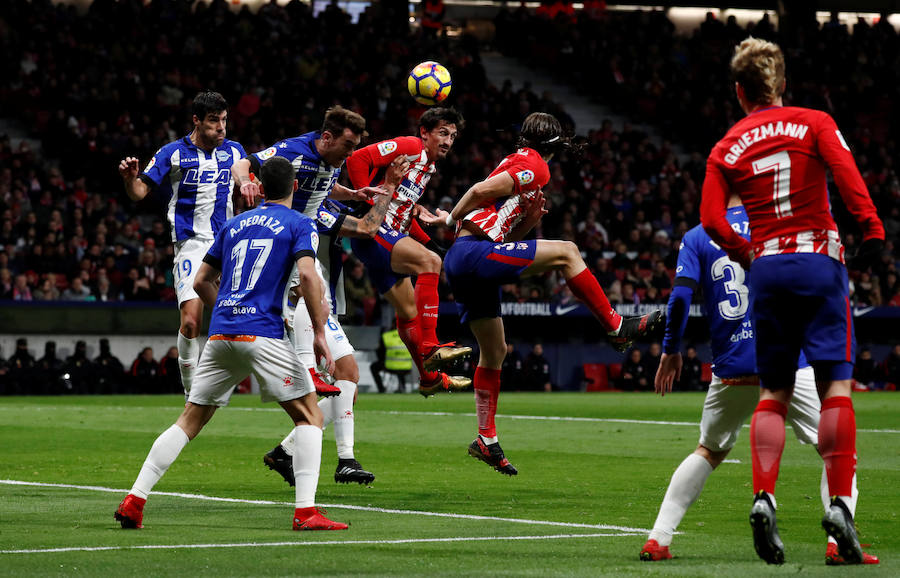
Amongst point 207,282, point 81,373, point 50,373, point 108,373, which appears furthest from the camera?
point 108,373

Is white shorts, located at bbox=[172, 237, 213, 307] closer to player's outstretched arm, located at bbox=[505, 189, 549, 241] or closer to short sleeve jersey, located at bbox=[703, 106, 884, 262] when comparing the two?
player's outstretched arm, located at bbox=[505, 189, 549, 241]

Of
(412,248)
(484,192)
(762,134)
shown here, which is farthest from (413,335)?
(762,134)

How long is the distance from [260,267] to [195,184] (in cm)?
415

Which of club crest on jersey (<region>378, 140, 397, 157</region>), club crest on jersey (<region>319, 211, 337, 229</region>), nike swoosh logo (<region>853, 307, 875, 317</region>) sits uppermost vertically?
club crest on jersey (<region>378, 140, 397, 157</region>)

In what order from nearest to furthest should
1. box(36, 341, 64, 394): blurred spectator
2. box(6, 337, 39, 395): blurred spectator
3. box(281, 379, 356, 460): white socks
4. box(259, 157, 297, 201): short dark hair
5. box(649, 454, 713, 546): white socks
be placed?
box(649, 454, 713, 546): white socks < box(259, 157, 297, 201): short dark hair < box(281, 379, 356, 460): white socks < box(6, 337, 39, 395): blurred spectator < box(36, 341, 64, 394): blurred spectator

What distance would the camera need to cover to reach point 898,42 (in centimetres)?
4384

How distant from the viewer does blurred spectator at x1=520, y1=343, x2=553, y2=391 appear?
29.6 meters

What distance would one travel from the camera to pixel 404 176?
12094 mm

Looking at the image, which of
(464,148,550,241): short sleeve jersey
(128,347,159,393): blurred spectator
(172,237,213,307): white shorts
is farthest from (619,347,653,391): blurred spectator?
(464,148,550,241): short sleeve jersey

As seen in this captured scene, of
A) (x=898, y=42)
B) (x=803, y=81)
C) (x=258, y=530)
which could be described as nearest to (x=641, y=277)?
(x=803, y=81)

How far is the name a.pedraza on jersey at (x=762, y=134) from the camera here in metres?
6.62

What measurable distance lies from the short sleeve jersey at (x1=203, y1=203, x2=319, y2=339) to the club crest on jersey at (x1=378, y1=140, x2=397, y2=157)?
11.7 ft

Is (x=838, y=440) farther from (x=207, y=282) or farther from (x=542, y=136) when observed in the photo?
(x=542, y=136)

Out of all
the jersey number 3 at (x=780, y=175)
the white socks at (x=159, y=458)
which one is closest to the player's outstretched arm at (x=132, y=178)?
the white socks at (x=159, y=458)
